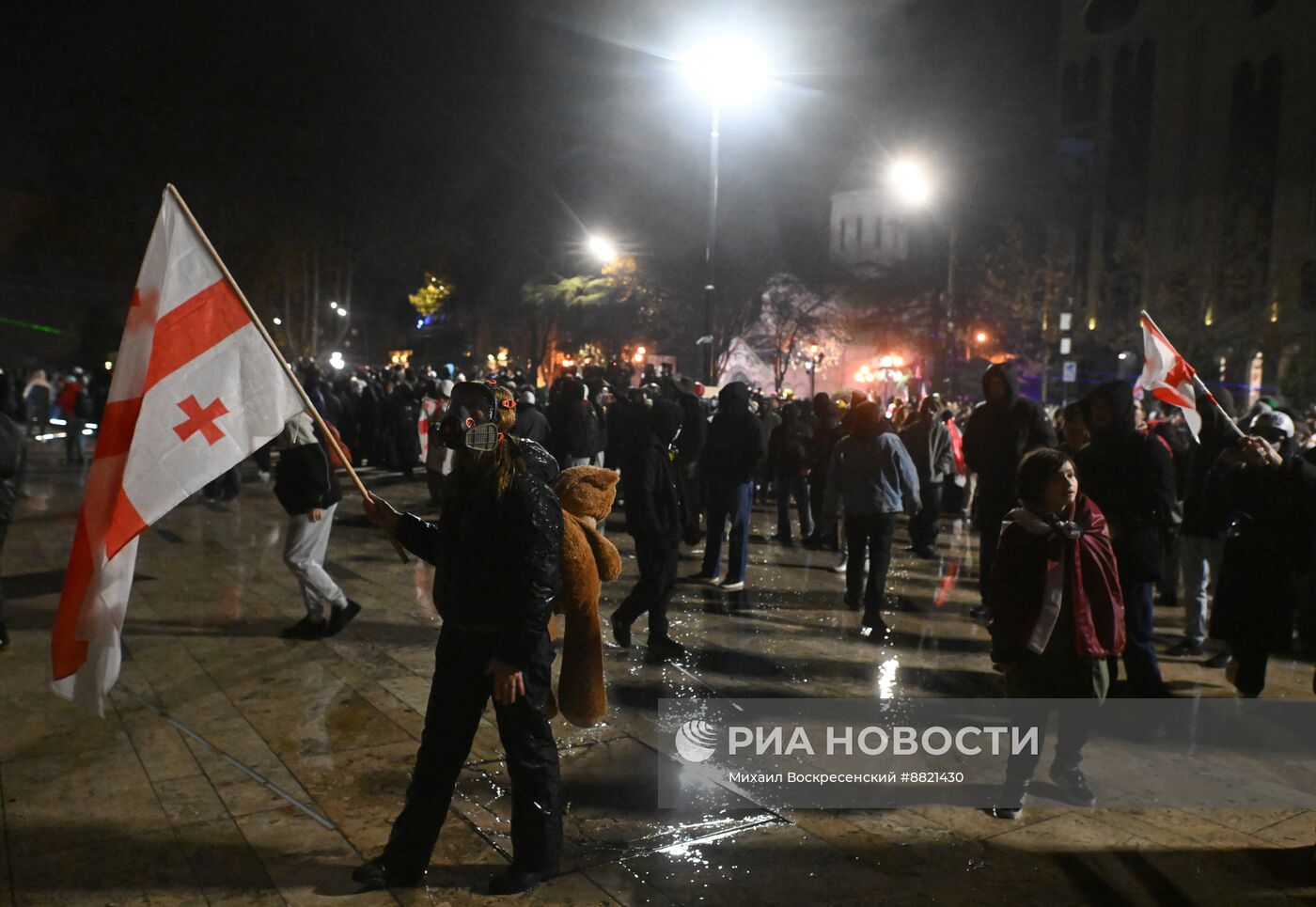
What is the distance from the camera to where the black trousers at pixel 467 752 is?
12.3 feet

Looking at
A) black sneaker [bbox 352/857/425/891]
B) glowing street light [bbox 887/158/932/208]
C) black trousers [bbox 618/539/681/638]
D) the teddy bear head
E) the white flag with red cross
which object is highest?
glowing street light [bbox 887/158/932/208]

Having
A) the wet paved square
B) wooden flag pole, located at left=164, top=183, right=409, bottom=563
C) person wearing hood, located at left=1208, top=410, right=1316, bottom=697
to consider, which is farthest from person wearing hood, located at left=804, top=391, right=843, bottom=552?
wooden flag pole, located at left=164, top=183, right=409, bottom=563

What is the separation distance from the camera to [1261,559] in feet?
18.6

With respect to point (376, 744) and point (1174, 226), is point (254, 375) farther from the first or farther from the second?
point (1174, 226)

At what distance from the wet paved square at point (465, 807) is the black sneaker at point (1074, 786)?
0.09m

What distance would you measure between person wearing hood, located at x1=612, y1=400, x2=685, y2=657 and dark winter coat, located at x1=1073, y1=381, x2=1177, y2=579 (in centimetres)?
265

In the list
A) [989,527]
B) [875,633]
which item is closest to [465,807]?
[875,633]

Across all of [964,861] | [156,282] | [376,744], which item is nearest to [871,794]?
[964,861]

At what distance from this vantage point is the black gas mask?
3602mm

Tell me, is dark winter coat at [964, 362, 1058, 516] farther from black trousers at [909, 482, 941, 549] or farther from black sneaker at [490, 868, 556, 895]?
black sneaker at [490, 868, 556, 895]

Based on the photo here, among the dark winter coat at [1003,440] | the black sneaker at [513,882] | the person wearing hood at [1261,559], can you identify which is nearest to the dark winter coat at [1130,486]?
the person wearing hood at [1261,559]

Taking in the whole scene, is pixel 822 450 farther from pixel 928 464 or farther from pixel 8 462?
pixel 8 462

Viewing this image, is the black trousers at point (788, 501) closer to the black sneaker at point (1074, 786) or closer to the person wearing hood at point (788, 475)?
the person wearing hood at point (788, 475)

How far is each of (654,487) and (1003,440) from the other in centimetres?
277
